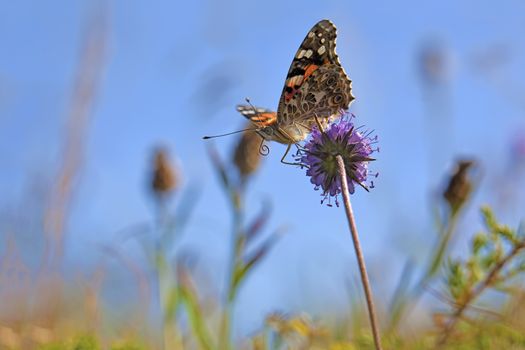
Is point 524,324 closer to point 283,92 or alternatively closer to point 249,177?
point 283,92

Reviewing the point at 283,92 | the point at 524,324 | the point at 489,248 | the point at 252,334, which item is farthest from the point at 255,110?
the point at 524,324

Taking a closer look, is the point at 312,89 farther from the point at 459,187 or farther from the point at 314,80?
the point at 459,187

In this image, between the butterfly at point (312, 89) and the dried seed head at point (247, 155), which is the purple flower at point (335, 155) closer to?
the butterfly at point (312, 89)

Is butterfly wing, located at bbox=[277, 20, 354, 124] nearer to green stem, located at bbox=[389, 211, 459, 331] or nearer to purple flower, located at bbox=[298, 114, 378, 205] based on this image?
purple flower, located at bbox=[298, 114, 378, 205]

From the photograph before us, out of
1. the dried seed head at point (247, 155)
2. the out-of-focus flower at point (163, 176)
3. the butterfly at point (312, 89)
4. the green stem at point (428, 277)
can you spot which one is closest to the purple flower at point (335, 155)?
the butterfly at point (312, 89)

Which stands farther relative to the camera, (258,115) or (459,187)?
(459,187)

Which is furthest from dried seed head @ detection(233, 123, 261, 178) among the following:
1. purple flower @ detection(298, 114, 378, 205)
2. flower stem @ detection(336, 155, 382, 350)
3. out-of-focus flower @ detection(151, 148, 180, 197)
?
flower stem @ detection(336, 155, 382, 350)

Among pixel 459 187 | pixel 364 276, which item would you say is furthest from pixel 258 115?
pixel 364 276
